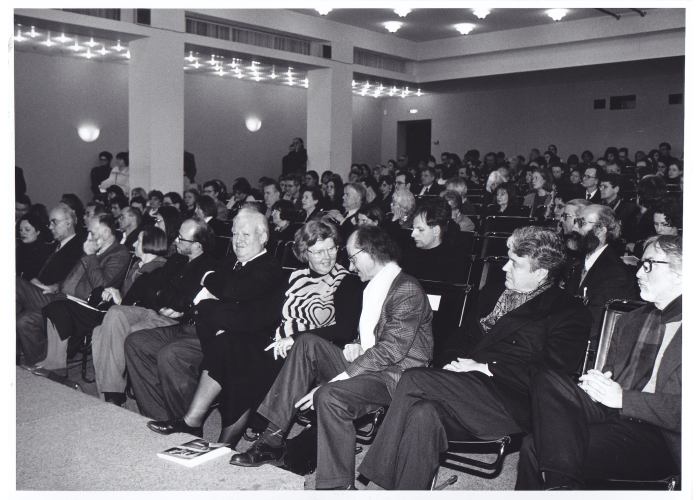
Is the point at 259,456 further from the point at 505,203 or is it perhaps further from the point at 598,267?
the point at 505,203

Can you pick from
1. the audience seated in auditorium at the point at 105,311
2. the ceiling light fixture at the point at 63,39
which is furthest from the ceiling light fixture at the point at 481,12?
the audience seated in auditorium at the point at 105,311

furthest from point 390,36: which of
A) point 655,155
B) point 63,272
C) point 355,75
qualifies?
point 63,272

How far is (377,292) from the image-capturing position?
11.1 ft

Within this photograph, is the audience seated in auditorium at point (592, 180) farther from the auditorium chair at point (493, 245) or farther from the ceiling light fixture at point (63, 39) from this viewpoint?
the ceiling light fixture at point (63, 39)

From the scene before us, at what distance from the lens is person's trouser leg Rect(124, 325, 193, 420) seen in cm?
399

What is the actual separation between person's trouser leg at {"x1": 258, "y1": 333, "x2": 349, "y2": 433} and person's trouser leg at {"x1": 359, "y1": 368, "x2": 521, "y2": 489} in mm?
591

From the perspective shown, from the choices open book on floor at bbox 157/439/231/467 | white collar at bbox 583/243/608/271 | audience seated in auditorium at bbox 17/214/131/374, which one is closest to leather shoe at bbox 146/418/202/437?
open book on floor at bbox 157/439/231/467

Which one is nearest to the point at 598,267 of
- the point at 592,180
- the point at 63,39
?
the point at 592,180

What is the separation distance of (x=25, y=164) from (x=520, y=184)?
9005 millimetres

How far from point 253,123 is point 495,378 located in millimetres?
15057

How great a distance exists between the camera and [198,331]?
12.9 ft

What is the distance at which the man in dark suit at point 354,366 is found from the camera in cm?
294

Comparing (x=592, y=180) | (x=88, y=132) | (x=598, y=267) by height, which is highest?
(x=88, y=132)

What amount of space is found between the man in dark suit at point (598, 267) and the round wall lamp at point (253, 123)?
531 inches
